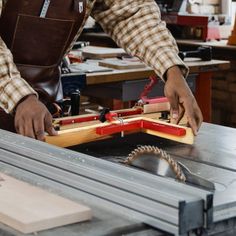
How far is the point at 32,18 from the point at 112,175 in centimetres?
112

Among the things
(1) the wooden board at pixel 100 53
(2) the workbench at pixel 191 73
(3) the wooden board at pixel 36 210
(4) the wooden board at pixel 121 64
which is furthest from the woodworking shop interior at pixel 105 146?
(1) the wooden board at pixel 100 53

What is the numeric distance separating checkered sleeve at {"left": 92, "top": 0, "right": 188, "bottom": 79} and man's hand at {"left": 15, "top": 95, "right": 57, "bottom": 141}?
0.58 m

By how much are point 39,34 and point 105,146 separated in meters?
0.59

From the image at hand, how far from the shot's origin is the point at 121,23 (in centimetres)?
238

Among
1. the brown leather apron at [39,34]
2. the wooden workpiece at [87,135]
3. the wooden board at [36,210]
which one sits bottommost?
the wooden workpiece at [87,135]

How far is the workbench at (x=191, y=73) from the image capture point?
3.84 metres

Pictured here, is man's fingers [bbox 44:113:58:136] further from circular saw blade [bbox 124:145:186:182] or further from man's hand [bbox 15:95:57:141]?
circular saw blade [bbox 124:145:186:182]

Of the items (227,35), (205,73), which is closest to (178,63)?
(205,73)

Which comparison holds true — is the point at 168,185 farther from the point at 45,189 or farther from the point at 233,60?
the point at 233,60

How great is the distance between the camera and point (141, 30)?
2.33m

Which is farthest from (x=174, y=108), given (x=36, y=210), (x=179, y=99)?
(x=36, y=210)

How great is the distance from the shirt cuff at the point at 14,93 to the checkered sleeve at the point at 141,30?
1.85 feet

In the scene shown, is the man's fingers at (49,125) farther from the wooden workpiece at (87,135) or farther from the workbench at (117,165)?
the workbench at (117,165)

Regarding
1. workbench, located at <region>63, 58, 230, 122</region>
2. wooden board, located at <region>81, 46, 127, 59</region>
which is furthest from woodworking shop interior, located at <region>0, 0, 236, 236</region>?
wooden board, located at <region>81, 46, 127, 59</region>
